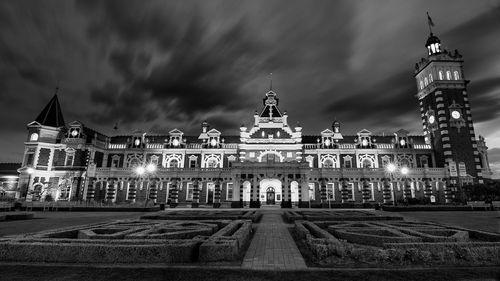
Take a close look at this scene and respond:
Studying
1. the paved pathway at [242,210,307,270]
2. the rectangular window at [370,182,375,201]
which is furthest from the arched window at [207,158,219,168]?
the paved pathway at [242,210,307,270]

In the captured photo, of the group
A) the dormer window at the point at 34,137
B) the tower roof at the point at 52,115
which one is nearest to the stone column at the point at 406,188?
the tower roof at the point at 52,115

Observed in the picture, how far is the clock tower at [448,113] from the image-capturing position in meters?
51.2

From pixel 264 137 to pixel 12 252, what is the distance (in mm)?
48683

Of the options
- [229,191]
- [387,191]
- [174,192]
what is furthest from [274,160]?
[387,191]

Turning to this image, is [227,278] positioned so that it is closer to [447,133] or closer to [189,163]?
[189,163]

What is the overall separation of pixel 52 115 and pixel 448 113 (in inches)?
3435

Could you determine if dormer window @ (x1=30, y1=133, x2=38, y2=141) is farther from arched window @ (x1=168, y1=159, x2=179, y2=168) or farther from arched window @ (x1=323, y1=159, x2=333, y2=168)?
arched window @ (x1=323, y1=159, x2=333, y2=168)

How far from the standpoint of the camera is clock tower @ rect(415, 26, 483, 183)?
2014 inches

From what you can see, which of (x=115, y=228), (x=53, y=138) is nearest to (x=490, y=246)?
(x=115, y=228)

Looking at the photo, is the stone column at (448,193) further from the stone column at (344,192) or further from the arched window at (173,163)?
the arched window at (173,163)

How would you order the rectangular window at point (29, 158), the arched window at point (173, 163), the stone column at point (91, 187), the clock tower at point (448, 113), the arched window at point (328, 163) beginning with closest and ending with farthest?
1. the clock tower at point (448, 113)
2. the stone column at point (91, 187)
3. the rectangular window at point (29, 158)
4. the arched window at point (328, 163)
5. the arched window at point (173, 163)

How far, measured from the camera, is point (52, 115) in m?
59.0

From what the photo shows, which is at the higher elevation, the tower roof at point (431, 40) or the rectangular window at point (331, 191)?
the tower roof at point (431, 40)

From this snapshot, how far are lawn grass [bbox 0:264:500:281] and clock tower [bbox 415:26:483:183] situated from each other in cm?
5405
